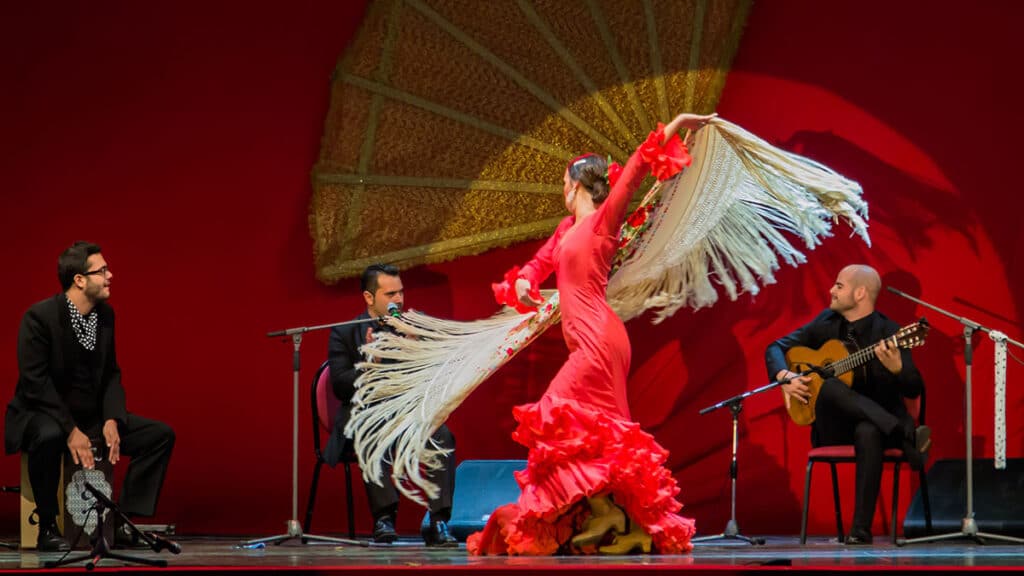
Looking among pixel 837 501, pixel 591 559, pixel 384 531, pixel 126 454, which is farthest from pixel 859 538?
pixel 126 454

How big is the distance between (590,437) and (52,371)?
2131mm

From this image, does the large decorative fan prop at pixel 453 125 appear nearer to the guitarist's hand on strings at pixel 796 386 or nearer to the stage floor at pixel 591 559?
the guitarist's hand on strings at pixel 796 386

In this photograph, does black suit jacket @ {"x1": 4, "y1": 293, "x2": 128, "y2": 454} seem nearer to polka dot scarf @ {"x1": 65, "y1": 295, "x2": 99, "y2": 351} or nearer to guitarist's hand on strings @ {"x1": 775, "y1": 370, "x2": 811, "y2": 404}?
polka dot scarf @ {"x1": 65, "y1": 295, "x2": 99, "y2": 351}

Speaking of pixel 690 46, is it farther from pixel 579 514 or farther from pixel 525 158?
pixel 579 514

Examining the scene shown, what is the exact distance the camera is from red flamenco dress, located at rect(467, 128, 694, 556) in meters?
4.68

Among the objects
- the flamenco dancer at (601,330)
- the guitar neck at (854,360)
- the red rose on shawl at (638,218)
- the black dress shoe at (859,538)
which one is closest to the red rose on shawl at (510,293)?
the flamenco dancer at (601,330)

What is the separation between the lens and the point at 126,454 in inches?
222

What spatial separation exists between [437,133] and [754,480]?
2012 mm

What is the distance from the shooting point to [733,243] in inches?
222

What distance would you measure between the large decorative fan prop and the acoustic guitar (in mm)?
1271

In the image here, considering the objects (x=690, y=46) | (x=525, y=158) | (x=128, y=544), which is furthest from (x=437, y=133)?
(x=128, y=544)

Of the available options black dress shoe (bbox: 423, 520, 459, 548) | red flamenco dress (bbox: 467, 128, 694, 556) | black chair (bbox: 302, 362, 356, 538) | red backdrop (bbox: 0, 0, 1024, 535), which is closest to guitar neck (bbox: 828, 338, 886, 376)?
red backdrop (bbox: 0, 0, 1024, 535)

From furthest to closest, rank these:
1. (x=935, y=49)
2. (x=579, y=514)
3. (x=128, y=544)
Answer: (x=935, y=49) < (x=128, y=544) < (x=579, y=514)

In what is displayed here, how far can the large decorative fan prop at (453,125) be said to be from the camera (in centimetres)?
635
